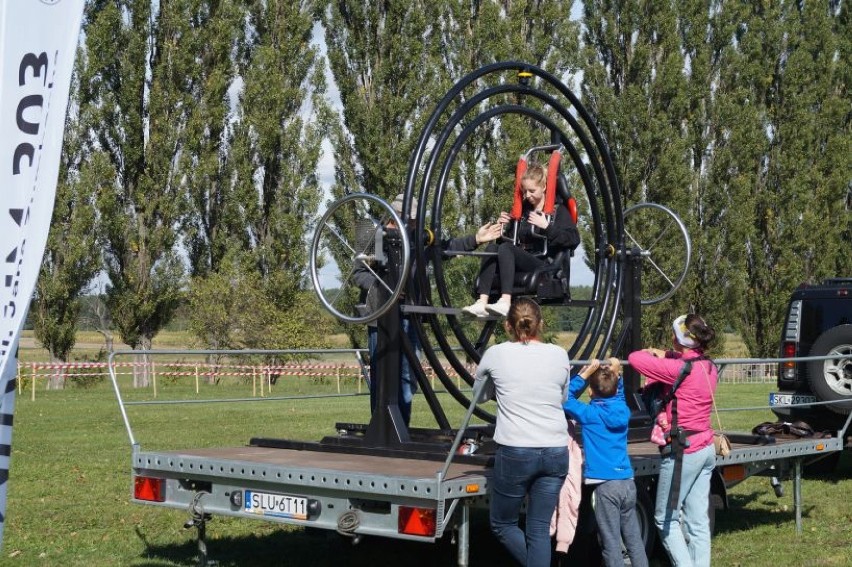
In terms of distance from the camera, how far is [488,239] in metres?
8.48

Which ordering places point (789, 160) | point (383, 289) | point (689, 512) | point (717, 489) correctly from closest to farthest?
point (689, 512)
point (383, 289)
point (717, 489)
point (789, 160)

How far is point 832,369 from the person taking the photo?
11.4 meters

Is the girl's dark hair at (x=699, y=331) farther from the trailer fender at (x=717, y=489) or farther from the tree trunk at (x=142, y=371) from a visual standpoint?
the tree trunk at (x=142, y=371)

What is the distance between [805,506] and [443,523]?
5.48m

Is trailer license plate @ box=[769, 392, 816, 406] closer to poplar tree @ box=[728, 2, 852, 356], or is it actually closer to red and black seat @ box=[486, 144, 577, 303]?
red and black seat @ box=[486, 144, 577, 303]

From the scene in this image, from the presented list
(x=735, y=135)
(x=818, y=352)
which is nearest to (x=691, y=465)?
(x=818, y=352)

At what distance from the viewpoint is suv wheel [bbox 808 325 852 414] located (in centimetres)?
1126

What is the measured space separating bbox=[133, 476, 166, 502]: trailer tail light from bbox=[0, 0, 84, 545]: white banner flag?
2.93 metres

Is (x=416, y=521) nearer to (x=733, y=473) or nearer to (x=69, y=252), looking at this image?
(x=733, y=473)

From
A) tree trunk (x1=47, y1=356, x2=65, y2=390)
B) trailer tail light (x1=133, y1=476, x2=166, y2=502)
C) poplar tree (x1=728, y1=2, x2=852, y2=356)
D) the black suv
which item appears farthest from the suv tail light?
poplar tree (x1=728, y1=2, x2=852, y2=356)

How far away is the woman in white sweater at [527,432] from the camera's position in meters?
5.91

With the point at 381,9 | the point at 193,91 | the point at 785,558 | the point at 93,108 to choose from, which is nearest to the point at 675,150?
the point at 381,9

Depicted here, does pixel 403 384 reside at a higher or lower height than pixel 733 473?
A: higher

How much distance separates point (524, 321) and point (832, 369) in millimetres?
6409
